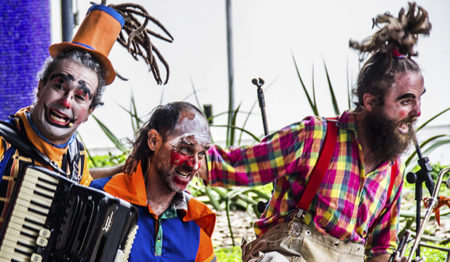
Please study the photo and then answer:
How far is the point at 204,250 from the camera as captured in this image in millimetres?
2896

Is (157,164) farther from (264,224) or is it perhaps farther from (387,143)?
(387,143)

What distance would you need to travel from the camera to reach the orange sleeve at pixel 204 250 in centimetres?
288

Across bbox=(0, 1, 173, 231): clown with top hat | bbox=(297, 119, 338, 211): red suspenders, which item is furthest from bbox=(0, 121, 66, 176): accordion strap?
bbox=(297, 119, 338, 211): red suspenders

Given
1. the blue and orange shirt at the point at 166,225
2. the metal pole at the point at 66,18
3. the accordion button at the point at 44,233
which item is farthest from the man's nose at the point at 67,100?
the metal pole at the point at 66,18

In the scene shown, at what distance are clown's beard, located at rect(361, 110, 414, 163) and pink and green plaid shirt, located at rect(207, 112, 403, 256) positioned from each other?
0.07 meters

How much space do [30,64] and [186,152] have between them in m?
2.18

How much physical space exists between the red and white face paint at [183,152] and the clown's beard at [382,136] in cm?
77

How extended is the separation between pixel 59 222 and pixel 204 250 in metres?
0.84

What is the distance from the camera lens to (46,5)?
178 inches

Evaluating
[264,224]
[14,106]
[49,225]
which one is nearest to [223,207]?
[14,106]

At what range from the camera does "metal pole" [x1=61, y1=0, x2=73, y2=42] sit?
4434 millimetres

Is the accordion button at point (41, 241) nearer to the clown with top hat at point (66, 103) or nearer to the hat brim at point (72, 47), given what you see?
the clown with top hat at point (66, 103)

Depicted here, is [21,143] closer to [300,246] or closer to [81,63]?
[81,63]

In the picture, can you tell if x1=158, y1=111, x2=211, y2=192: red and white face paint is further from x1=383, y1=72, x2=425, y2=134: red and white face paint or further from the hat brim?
x1=383, y1=72, x2=425, y2=134: red and white face paint
